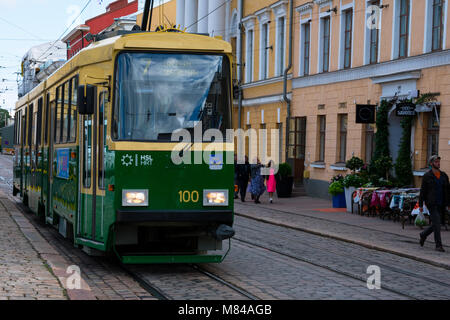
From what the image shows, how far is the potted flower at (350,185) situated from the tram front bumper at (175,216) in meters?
14.3

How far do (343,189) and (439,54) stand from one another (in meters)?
5.72

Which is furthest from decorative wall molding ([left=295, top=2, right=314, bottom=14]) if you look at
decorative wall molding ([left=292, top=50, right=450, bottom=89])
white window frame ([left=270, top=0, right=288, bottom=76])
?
decorative wall molding ([left=292, top=50, right=450, bottom=89])

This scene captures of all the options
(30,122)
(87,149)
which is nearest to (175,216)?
(87,149)

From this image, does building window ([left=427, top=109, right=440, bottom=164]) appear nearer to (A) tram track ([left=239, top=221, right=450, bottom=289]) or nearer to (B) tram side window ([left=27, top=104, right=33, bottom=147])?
(A) tram track ([left=239, top=221, right=450, bottom=289])

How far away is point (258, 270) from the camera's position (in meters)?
11.8

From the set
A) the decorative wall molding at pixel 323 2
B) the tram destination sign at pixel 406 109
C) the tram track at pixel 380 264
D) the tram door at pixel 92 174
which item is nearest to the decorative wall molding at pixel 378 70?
the tram destination sign at pixel 406 109

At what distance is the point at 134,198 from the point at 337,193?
53.9ft

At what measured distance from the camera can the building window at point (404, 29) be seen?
25172 mm

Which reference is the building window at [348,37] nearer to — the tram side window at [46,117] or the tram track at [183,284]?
the tram side window at [46,117]

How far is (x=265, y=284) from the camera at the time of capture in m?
10.4

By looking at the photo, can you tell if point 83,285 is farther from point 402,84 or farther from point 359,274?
point 402,84

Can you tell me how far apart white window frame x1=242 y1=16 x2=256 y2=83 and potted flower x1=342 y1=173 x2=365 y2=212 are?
15793 millimetres

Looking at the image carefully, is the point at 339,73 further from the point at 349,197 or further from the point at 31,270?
the point at 31,270
